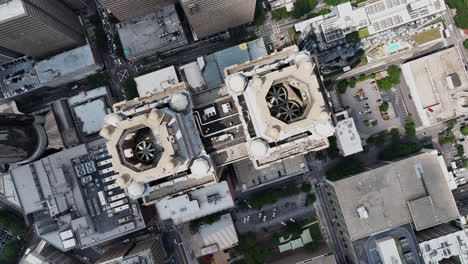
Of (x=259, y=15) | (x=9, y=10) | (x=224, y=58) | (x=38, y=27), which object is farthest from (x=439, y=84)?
(x=9, y=10)

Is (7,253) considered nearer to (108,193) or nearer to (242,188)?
(108,193)

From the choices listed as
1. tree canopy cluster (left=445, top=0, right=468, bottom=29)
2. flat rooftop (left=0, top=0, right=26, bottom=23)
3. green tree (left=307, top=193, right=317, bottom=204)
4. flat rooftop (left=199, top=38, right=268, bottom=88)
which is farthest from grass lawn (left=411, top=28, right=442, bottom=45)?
flat rooftop (left=0, top=0, right=26, bottom=23)

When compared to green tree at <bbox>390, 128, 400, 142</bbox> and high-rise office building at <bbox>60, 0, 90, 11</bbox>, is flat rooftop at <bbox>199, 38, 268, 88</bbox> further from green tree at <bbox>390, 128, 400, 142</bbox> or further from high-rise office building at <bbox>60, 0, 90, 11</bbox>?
green tree at <bbox>390, 128, 400, 142</bbox>

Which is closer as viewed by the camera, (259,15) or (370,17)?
(370,17)

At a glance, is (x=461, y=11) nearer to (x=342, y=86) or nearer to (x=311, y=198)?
(x=342, y=86)

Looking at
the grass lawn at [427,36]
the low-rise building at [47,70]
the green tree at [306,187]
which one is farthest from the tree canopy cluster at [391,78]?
the low-rise building at [47,70]

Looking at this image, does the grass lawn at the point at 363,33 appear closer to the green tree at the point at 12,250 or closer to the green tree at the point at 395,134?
the green tree at the point at 395,134

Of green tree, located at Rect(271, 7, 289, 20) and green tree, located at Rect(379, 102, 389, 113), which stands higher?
green tree, located at Rect(271, 7, 289, 20)
